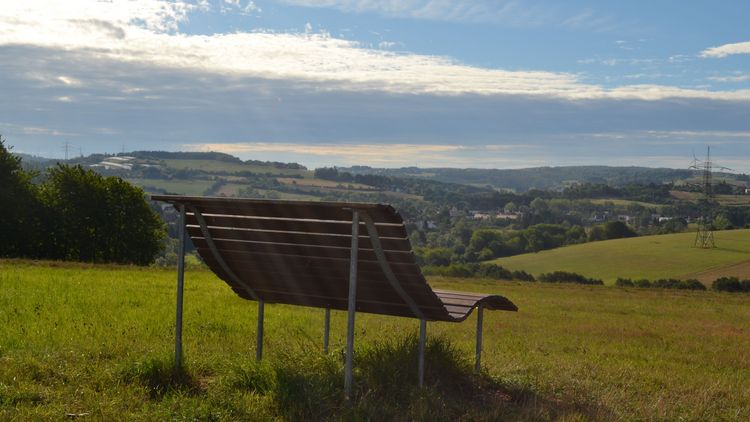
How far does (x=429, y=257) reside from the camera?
88.3m

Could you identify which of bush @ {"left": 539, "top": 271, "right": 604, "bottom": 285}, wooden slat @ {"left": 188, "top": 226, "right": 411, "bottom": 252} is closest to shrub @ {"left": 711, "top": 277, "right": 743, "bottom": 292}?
bush @ {"left": 539, "top": 271, "right": 604, "bottom": 285}

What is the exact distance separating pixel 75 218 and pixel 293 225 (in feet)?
137

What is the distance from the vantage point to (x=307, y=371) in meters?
6.53

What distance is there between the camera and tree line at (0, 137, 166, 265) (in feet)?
137

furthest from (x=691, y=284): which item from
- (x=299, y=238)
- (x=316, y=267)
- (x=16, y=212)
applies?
(x=299, y=238)

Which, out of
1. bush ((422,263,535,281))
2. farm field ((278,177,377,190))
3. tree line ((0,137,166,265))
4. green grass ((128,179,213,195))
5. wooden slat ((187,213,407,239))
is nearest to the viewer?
wooden slat ((187,213,407,239))

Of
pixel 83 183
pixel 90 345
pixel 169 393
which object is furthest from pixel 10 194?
pixel 169 393

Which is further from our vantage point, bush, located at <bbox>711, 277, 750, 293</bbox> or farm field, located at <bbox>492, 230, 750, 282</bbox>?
farm field, located at <bbox>492, 230, 750, 282</bbox>

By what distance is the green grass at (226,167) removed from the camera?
166750mm

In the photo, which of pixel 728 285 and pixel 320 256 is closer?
pixel 320 256

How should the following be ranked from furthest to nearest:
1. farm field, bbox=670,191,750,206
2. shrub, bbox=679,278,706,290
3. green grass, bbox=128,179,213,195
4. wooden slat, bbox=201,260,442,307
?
farm field, bbox=670,191,750,206
green grass, bbox=128,179,213,195
shrub, bbox=679,278,706,290
wooden slat, bbox=201,260,442,307

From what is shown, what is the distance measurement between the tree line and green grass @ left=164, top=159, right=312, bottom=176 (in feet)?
379

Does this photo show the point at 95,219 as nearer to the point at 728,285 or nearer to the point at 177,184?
the point at 728,285

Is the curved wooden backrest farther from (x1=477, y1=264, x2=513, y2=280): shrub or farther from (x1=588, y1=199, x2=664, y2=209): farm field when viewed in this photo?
(x1=588, y1=199, x2=664, y2=209): farm field
